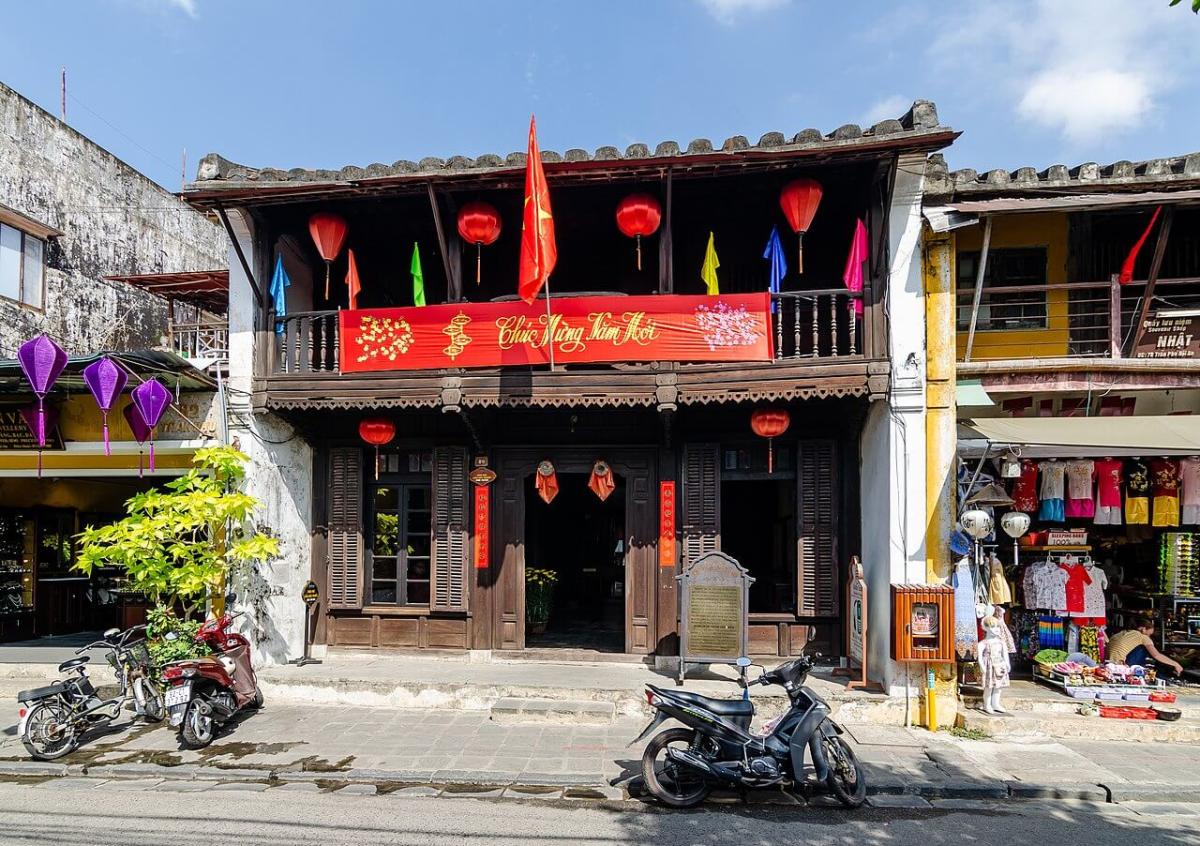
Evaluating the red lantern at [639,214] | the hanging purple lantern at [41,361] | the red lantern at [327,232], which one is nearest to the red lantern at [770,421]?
the red lantern at [639,214]

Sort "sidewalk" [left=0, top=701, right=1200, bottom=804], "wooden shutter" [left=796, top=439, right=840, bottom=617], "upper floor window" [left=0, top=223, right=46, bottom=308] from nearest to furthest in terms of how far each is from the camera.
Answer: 1. "sidewalk" [left=0, top=701, right=1200, bottom=804]
2. "wooden shutter" [left=796, top=439, right=840, bottom=617]
3. "upper floor window" [left=0, top=223, right=46, bottom=308]

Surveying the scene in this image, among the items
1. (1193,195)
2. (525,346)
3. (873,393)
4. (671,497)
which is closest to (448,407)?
(525,346)

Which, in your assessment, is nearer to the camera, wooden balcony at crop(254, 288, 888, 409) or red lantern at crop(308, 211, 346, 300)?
wooden balcony at crop(254, 288, 888, 409)

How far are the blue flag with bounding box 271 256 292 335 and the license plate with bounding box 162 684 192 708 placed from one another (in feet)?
16.0

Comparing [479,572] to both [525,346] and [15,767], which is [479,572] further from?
[15,767]

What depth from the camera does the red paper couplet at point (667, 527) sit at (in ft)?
35.2

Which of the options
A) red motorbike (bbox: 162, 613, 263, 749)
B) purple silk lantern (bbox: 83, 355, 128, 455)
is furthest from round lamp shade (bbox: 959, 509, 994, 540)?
purple silk lantern (bbox: 83, 355, 128, 455)

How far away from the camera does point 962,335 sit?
11094 mm

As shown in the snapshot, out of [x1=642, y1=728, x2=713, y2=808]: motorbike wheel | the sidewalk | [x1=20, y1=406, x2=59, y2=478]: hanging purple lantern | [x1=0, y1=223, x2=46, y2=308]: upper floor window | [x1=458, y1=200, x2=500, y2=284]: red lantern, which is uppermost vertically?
[x1=0, y1=223, x2=46, y2=308]: upper floor window

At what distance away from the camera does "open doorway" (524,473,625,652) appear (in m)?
16.4

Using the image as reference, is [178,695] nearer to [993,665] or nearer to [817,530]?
[817,530]

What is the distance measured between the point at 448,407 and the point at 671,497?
3491 mm

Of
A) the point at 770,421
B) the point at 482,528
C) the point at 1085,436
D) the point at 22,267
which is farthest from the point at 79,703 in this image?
the point at 1085,436

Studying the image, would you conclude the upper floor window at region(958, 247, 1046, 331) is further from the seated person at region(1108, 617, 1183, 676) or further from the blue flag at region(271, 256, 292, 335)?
the blue flag at region(271, 256, 292, 335)
